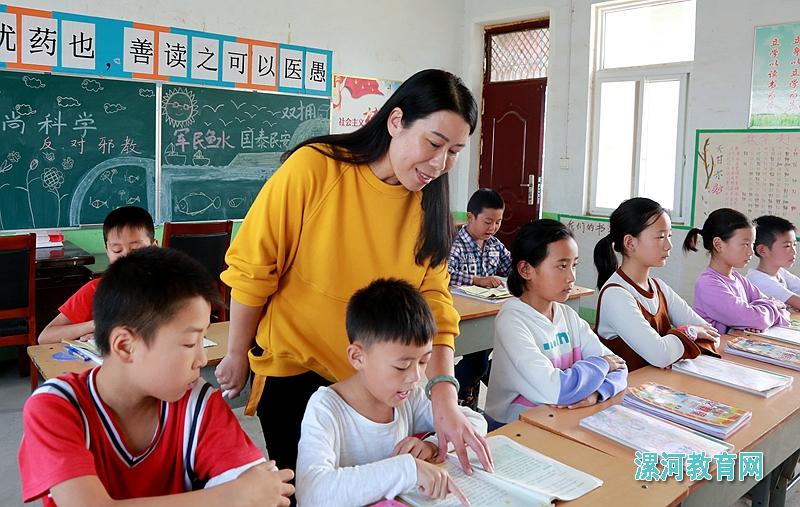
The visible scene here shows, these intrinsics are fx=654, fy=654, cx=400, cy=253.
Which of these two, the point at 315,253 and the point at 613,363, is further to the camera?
the point at 613,363

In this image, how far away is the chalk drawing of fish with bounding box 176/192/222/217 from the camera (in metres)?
4.57

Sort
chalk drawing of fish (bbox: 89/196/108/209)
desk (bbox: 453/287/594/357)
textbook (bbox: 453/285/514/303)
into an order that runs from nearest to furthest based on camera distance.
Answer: desk (bbox: 453/287/594/357), textbook (bbox: 453/285/514/303), chalk drawing of fish (bbox: 89/196/108/209)

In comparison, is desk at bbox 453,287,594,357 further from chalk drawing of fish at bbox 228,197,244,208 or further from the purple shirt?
chalk drawing of fish at bbox 228,197,244,208

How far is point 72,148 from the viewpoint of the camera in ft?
13.3

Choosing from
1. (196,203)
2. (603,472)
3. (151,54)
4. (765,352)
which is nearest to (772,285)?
(765,352)

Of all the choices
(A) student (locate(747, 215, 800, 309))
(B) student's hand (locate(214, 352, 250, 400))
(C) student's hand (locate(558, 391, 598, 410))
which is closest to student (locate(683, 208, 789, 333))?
(A) student (locate(747, 215, 800, 309))

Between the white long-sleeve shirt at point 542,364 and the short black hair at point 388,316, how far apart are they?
530mm

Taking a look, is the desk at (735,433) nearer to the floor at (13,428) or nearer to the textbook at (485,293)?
the floor at (13,428)

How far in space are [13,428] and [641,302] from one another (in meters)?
2.81

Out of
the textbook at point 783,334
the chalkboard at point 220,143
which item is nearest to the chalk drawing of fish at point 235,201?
the chalkboard at point 220,143

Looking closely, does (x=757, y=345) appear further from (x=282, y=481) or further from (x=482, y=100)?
(x=482, y=100)

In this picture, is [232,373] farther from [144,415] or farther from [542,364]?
[542,364]

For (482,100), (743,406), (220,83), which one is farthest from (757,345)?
(482,100)

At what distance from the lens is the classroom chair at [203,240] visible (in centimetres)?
388
